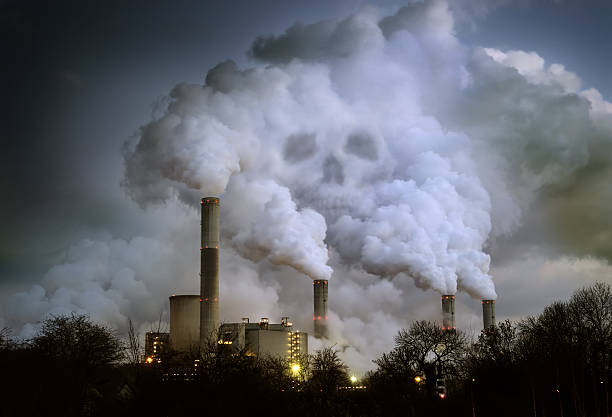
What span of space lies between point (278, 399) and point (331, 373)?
78.1 ft

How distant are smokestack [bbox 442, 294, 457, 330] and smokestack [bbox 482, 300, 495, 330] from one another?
14.6ft

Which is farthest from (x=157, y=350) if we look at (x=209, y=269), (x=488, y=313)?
(x=488, y=313)

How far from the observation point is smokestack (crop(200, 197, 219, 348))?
71.4 meters

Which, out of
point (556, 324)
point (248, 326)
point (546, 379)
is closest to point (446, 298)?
point (248, 326)

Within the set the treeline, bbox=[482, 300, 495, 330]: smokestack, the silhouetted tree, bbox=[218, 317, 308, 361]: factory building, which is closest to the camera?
the treeline

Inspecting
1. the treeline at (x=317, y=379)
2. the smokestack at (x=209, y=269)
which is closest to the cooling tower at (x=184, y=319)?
the smokestack at (x=209, y=269)

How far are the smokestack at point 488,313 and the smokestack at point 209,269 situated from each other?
1319 inches

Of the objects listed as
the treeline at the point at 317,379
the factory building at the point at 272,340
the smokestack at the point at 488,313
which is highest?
the smokestack at the point at 488,313

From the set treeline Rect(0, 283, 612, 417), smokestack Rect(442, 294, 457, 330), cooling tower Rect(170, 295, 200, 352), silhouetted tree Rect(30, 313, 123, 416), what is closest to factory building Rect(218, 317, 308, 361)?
cooling tower Rect(170, 295, 200, 352)

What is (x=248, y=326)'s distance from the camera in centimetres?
8625

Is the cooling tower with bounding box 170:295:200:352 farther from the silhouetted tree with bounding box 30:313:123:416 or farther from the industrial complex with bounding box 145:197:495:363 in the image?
the silhouetted tree with bounding box 30:313:123:416

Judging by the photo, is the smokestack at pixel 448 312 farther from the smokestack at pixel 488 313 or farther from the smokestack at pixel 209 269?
the smokestack at pixel 209 269

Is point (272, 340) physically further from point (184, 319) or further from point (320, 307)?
point (184, 319)

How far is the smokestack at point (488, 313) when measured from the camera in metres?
84.1
